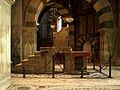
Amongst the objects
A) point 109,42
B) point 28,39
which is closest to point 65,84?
point 28,39

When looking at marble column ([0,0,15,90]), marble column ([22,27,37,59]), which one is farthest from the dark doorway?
marble column ([0,0,15,90])

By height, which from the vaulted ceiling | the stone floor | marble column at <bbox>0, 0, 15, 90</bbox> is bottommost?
the stone floor

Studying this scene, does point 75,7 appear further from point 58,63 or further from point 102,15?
point 58,63

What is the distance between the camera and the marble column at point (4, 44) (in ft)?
17.0

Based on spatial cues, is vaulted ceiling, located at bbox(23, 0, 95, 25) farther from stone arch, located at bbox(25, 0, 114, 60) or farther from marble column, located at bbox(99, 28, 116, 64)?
marble column, located at bbox(99, 28, 116, 64)

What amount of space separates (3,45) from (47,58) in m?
4.68

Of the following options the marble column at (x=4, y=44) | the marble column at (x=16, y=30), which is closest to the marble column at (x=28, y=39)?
the marble column at (x=16, y=30)

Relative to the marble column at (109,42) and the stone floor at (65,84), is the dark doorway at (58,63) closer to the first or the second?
the stone floor at (65,84)

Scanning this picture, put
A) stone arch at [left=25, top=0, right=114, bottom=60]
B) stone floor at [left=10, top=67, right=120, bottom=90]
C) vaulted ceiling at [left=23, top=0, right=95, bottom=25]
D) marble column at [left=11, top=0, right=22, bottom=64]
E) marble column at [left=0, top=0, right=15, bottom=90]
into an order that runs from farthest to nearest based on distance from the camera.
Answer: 1. vaulted ceiling at [left=23, top=0, right=95, bottom=25]
2. stone arch at [left=25, top=0, right=114, bottom=60]
3. marble column at [left=11, top=0, right=22, bottom=64]
4. stone floor at [left=10, top=67, right=120, bottom=90]
5. marble column at [left=0, top=0, right=15, bottom=90]

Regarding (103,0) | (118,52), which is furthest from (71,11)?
(118,52)

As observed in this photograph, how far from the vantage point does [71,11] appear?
1819cm

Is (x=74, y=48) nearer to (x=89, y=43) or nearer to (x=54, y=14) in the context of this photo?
(x=89, y=43)

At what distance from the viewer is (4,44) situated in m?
5.46

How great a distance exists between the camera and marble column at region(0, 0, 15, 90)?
17.0 ft
